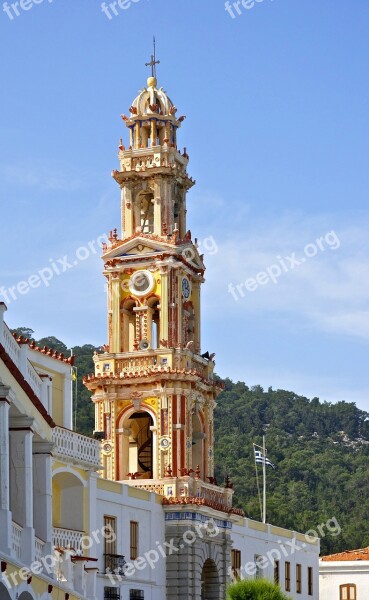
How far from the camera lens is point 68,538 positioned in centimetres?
4594

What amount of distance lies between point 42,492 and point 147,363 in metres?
30.4

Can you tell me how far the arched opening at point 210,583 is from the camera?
61.6 meters

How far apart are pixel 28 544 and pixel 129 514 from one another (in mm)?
26661

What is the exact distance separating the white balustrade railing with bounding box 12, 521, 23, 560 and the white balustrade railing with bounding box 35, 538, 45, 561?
1.51m

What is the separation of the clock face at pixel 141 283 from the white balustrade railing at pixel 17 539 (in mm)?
34684

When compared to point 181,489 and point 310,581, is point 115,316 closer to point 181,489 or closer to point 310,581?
point 181,489

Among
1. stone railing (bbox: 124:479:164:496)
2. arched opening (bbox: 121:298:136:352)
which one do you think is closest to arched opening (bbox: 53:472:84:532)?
stone railing (bbox: 124:479:164:496)

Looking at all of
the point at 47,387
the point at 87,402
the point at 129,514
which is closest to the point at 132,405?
the point at 129,514

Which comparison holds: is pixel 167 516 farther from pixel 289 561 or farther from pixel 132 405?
pixel 289 561

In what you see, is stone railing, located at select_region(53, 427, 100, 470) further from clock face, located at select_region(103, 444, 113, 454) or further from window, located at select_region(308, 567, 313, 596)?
window, located at select_region(308, 567, 313, 596)

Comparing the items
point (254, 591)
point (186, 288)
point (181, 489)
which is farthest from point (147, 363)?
point (254, 591)

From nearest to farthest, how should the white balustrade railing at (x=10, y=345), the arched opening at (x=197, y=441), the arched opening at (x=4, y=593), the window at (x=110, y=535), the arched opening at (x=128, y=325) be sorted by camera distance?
the arched opening at (x=4, y=593) → the white balustrade railing at (x=10, y=345) → the window at (x=110, y=535) → the arched opening at (x=128, y=325) → the arched opening at (x=197, y=441)

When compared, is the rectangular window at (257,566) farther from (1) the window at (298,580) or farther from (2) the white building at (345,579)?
(2) the white building at (345,579)

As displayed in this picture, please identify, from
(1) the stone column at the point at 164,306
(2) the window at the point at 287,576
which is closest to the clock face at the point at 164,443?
(1) the stone column at the point at 164,306
